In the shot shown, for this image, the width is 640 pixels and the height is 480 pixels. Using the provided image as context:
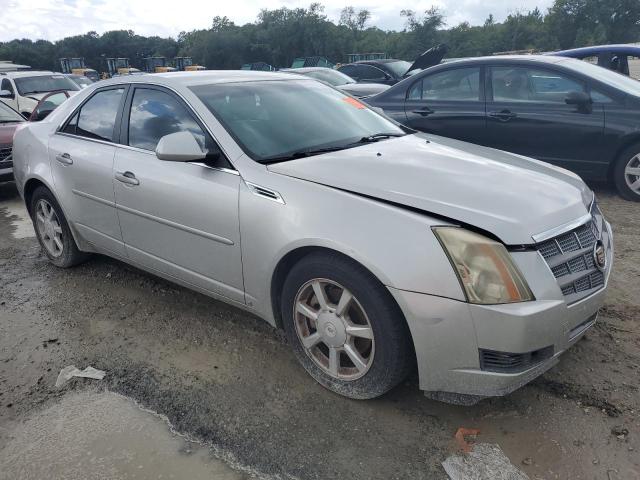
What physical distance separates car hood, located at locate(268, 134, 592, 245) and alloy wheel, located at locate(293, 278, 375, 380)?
0.51 meters

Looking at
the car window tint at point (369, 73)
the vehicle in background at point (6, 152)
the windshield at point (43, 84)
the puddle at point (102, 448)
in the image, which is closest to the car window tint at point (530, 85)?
the puddle at point (102, 448)

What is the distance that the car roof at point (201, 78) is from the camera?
3514mm

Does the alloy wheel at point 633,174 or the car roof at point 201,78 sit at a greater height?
the car roof at point 201,78

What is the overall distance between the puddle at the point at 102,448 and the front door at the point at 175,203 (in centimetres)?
84

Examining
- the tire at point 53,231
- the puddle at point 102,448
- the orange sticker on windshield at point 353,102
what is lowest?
the puddle at point 102,448

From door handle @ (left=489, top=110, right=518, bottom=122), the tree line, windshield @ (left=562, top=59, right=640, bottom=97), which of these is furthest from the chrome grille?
the tree line

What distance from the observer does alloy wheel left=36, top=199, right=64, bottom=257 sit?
14.8 ft

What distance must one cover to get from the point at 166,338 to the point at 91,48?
77.9 m

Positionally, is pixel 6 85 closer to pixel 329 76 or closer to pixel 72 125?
pixel 329 76

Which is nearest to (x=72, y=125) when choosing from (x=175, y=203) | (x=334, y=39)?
(x=175, y=203)

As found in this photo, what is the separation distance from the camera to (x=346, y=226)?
8.07 feet

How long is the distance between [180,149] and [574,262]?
205cm

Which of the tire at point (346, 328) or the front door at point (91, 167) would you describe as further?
the front door at point (91, 167)

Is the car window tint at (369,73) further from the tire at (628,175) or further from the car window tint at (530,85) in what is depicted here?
the tire at (628,175)
